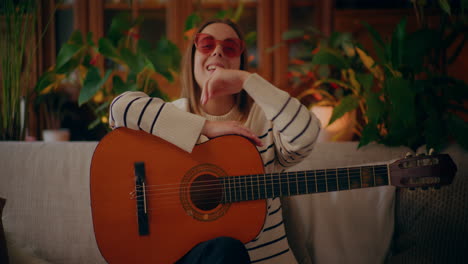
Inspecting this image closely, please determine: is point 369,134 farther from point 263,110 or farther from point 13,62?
point 13,62

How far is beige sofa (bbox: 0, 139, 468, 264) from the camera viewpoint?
1149 millimetres

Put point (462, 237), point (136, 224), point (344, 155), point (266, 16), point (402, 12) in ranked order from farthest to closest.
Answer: point (266, 16)
point (402, 12)
point (344, 155)
point (462, 237)
point (136, 224)

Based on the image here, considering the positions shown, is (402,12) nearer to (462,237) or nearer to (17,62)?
(462,237)

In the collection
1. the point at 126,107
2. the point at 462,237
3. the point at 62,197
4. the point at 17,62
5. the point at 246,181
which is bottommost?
the point at 462,237

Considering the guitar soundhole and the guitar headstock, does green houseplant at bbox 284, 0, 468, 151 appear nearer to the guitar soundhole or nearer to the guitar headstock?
the guitar headstock

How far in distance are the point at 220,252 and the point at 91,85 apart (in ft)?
3.59

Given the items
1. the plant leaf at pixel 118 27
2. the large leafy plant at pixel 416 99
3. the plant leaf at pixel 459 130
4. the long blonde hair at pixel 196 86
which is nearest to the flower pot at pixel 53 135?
the plant leaf at pixel 118 27

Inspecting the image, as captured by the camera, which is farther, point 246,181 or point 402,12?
point 402,12

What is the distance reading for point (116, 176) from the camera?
91 cm

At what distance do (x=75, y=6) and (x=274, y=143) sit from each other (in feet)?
6.57

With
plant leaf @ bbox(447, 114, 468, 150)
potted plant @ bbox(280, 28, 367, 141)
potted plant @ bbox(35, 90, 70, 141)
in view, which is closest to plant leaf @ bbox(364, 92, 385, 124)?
potted plant @ bbox(280, 28, 367, 141)

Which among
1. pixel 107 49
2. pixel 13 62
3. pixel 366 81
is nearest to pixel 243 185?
pixel 366 81

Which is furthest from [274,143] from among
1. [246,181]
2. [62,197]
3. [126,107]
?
[62,197]

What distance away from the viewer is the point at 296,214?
4.16 feet
